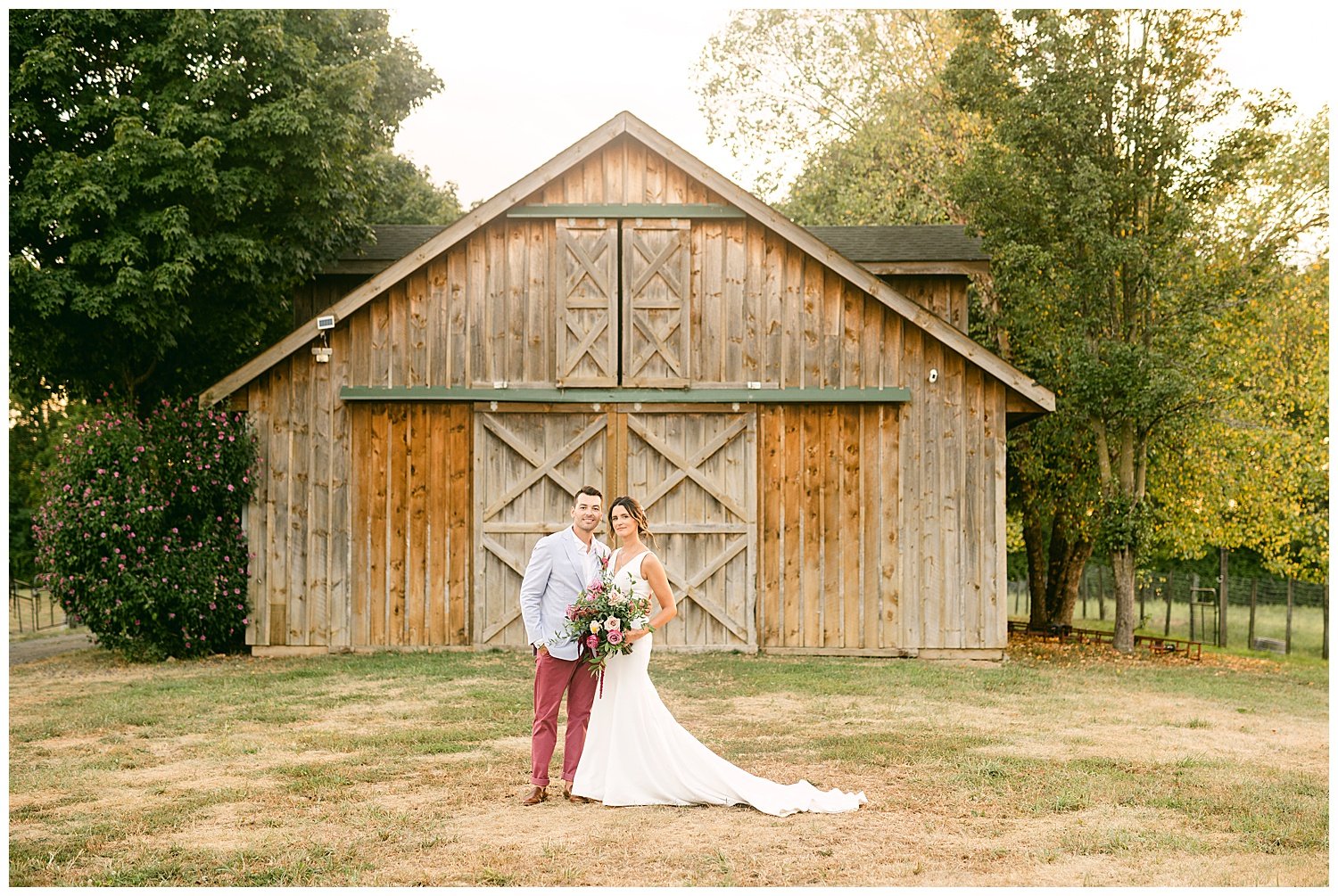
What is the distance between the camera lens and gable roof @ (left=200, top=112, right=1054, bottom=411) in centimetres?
1522

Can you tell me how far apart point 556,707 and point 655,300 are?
8.61 metres

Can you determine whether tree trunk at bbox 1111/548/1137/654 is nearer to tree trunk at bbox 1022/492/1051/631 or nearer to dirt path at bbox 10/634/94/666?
tree trunk at bbox 1022/492/1051/631

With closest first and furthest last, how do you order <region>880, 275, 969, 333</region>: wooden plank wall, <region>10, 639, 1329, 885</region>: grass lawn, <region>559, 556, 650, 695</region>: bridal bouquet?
<region>10, 639, 1329, 885</region>: grass lawn
<region>559, 556, 650, 695</region>: bridal bouquet
<region>880, 275, 969, 333</region>: wooden plank wall

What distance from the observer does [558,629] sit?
25.6ft

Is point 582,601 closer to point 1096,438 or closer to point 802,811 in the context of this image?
point 802,811

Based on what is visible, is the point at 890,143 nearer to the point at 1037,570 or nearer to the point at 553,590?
the point at 1037,570

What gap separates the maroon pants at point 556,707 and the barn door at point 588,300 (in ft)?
26.3

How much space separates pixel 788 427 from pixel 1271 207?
465 inches

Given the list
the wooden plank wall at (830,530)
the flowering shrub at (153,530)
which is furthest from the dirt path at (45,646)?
the wooden plank wall at (830,530)

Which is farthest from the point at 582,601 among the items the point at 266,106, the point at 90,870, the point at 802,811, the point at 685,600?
the point at 266,106

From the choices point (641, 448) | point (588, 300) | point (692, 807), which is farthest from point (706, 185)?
point (692, 807)

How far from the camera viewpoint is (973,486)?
15594 mm

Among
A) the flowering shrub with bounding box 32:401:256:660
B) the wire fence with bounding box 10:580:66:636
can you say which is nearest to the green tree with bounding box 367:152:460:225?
the flowering shrub with bounding box 32:401:256:660

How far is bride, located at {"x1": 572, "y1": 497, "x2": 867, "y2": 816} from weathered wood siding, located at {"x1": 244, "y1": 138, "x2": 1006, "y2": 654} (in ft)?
25.6
